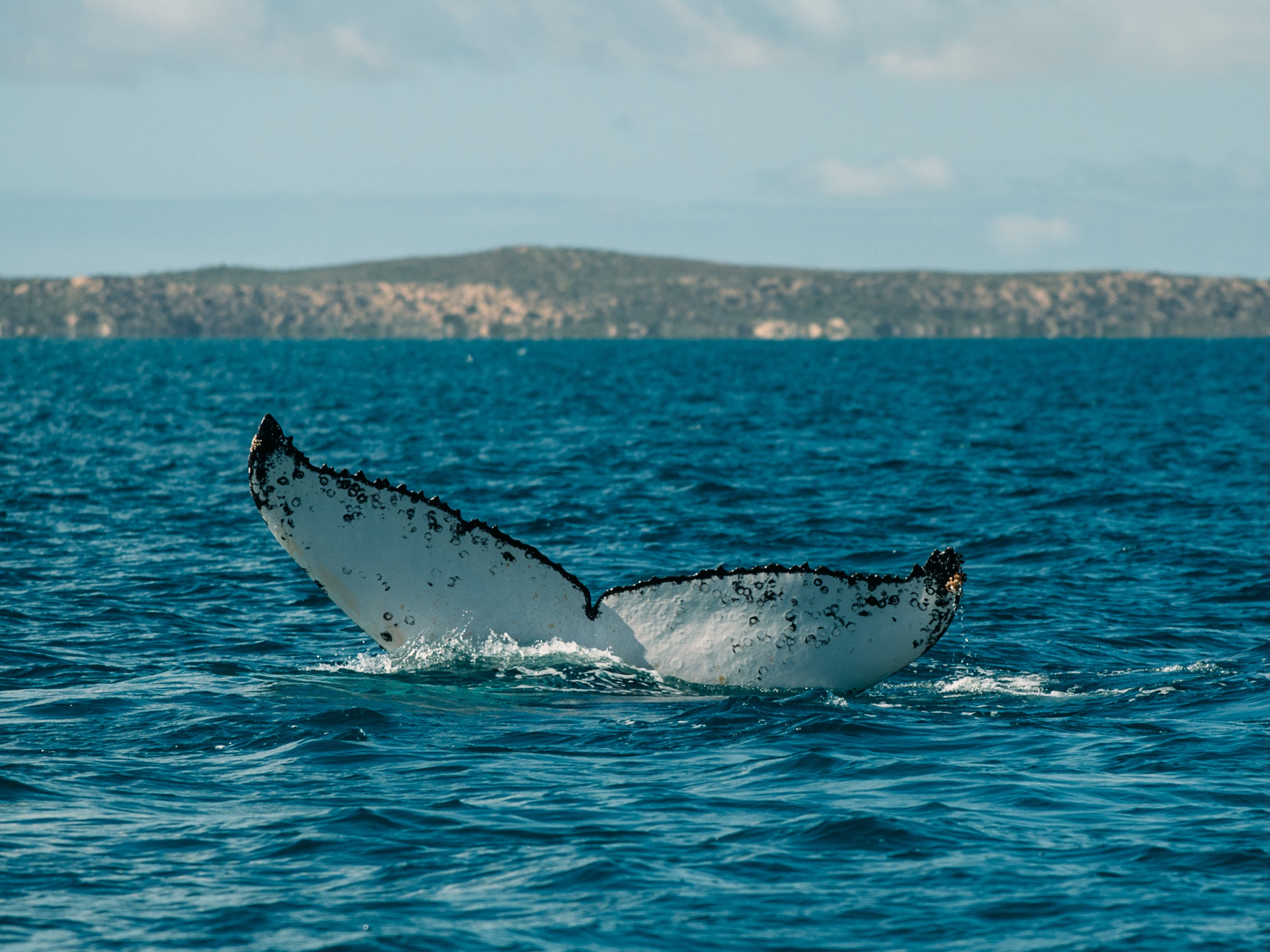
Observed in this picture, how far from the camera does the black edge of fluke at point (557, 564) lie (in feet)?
35.3

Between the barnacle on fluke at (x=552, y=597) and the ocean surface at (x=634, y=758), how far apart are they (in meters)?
0.36

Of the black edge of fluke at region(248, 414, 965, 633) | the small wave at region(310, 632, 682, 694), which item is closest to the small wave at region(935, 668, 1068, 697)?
the small wave at region(310, 632, 682, 694)

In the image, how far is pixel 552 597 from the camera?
11.6 metres

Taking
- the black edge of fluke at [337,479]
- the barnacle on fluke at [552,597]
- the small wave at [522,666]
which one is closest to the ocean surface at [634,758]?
the small wave at [522,666]

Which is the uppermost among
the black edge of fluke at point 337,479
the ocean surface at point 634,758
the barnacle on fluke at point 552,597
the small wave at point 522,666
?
the black edge of fluke at point 337,479

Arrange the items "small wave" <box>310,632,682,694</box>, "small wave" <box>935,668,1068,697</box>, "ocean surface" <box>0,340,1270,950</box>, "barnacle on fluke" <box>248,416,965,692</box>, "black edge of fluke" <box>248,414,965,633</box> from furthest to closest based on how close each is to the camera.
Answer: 1. "small wave" <box>935,668,1068,697</box>
2. "small wave" <box>310,632,682,694</box>
3. "barnacle on fluke" <box>248,416,965,692</box>
4. "black edge of fluke" <box>248,414,965,633</box>
5. "ocean surface" <box>0,340,1270,950</box>

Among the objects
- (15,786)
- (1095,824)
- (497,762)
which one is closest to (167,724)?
(15,786)

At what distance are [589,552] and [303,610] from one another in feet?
18.2

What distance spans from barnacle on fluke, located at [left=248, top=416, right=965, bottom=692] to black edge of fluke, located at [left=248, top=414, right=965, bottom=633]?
0.01 m

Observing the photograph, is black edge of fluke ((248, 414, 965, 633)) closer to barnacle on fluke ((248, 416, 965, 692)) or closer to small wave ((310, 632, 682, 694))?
barnacle on fluke ((248, 416, 965, 692))

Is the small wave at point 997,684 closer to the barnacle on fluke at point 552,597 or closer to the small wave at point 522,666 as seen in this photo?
the barnacle on fluke at point 552,597

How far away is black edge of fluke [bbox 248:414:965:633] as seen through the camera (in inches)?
424

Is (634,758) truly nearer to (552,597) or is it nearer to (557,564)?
(552,597)

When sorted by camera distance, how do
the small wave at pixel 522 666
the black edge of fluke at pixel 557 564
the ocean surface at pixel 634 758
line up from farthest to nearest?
1. the small wave at pixel 522 666
2. the black edge of fluke at pixel 557 564
3. the ocean surface at pixel 634 758
